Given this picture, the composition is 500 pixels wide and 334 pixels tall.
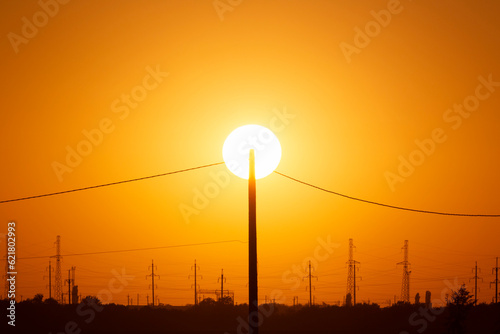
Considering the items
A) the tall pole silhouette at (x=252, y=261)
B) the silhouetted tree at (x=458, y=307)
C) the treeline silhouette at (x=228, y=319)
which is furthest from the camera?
the treeline silhouette at (x=228, y=319)

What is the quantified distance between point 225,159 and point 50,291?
10000 centimetres

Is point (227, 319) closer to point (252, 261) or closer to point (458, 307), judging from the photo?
point (458, 307)

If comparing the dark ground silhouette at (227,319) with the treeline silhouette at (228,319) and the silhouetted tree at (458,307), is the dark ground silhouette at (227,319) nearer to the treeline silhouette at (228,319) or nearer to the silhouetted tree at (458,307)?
the treeline silhouette at (228,319)

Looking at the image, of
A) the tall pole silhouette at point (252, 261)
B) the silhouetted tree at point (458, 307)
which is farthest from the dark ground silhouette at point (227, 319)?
the tall pole silhouette at point (252, 261)

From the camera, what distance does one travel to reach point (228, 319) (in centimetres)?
8912

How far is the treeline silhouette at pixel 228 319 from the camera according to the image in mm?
78000

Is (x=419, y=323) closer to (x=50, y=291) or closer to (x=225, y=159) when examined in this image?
(x=225, y=159)

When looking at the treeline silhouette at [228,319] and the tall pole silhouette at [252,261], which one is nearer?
the tall pole silhouette at [252,261]

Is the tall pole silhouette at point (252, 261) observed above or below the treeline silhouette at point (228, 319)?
above

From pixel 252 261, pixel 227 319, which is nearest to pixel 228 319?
pixel 227 319

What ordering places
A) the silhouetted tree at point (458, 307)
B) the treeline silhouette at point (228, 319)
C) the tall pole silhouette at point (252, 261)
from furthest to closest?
1. the treeline silhouette at point (228, 319)
2. the silhouetted tree at point (458, 307)
3. the tall pole silhouette at point (252, 261)

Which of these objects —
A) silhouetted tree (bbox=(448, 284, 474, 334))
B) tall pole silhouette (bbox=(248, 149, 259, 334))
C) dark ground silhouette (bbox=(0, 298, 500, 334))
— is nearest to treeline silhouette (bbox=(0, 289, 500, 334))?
dark ground silhouette (bbox=(0, 298, 500, 334))

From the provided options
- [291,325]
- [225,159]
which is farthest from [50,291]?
[225,159]

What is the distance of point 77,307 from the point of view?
297 feet
